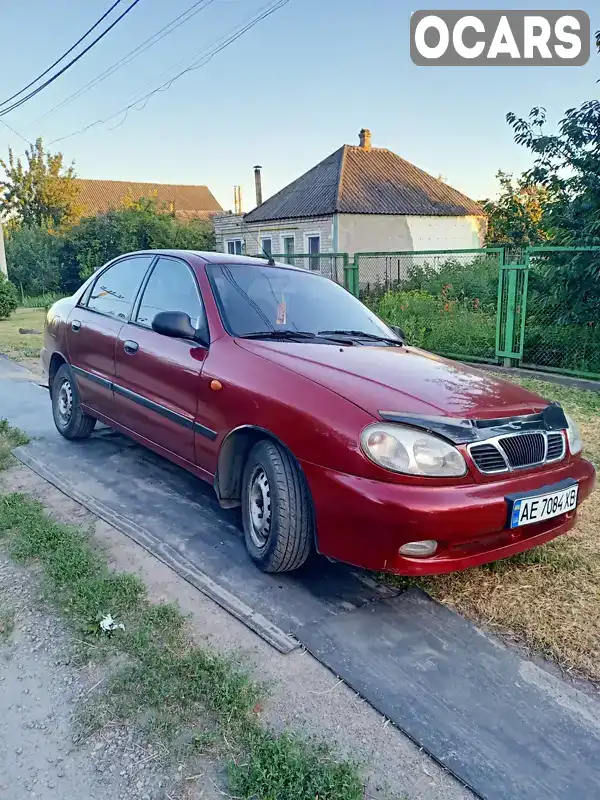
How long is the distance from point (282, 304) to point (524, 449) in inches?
69.7

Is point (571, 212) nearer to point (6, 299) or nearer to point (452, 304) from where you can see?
point (452, 304)

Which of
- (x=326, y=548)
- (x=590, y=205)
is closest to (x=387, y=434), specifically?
(x=326, y=548)

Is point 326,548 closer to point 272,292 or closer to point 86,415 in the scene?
point 272,292

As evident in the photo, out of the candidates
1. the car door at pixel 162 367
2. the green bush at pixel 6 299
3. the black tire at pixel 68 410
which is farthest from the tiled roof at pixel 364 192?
the car door at pixel 162 367

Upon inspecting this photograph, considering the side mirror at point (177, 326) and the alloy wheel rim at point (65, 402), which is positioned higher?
the side mirror at point (177, 326)

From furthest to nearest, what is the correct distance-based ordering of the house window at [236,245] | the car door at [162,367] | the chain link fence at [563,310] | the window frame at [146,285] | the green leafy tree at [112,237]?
the house window at [236,245], the green leafy tree at [112,237], the chain link fence at [563,310], the window frame at [146,285], the car door at [162,367]

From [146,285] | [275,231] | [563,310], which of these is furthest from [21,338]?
[275,231]

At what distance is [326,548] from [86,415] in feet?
10.1

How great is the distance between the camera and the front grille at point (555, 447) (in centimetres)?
294

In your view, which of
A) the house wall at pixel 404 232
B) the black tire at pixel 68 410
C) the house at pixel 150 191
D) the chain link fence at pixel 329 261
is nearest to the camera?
the black tire at pixel 68 410

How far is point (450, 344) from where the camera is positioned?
1002cm

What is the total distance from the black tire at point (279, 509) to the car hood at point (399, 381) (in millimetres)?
452

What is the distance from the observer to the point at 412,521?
2504 mm

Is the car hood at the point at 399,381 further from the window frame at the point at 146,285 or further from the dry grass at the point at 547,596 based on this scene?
the dry grass at the point at 547,596
